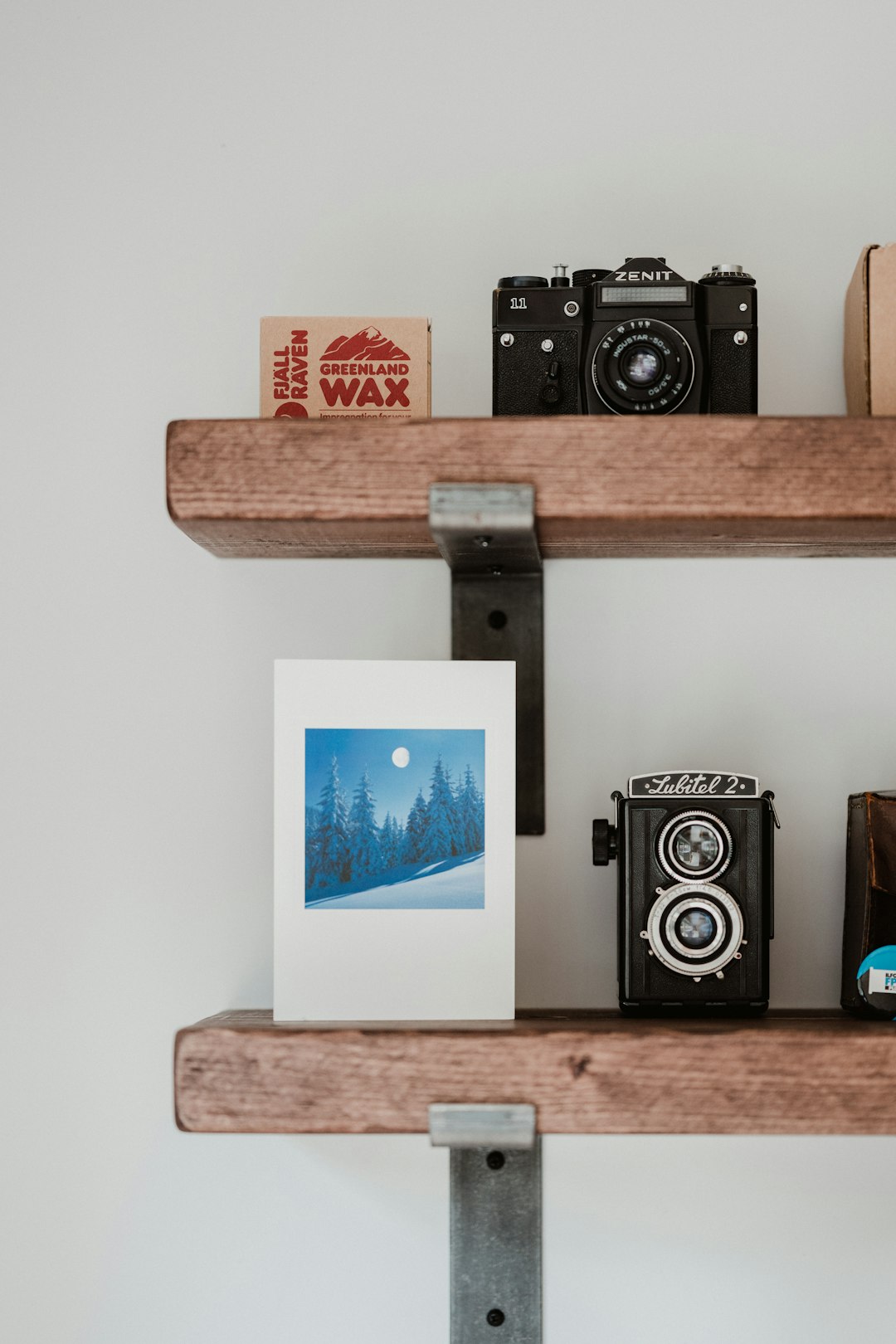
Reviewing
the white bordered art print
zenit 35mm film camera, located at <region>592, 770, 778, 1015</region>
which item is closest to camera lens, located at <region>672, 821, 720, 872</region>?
zenit 35mm film camera, located at <region>592, 770, 778, 1015</region>

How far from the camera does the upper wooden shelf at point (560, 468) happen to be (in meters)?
0.75

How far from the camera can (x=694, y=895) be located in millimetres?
832

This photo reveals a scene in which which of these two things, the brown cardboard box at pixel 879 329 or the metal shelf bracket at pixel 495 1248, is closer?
the brown cardboard box at pixel 879 329

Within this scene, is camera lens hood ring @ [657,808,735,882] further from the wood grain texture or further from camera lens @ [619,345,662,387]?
camera lens @ [619,345,662,387]

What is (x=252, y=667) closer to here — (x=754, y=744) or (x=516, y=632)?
(x=516, y=632)

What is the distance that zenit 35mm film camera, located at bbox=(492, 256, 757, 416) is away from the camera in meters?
0.82

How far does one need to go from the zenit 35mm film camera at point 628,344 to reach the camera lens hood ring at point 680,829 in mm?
286

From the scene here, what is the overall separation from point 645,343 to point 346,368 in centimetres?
21

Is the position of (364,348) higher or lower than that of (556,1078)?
higher

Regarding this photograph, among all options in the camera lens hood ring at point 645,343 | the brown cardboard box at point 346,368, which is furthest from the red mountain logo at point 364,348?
the camera lens hood ring at point 645,343

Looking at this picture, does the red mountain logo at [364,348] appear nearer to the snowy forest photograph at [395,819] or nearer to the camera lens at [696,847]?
the snowy forest photograph at [395,819]

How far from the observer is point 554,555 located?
0.98m

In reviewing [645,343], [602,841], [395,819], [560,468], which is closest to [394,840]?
[395,819]

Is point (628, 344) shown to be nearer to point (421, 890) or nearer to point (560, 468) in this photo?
point (560, 468)
